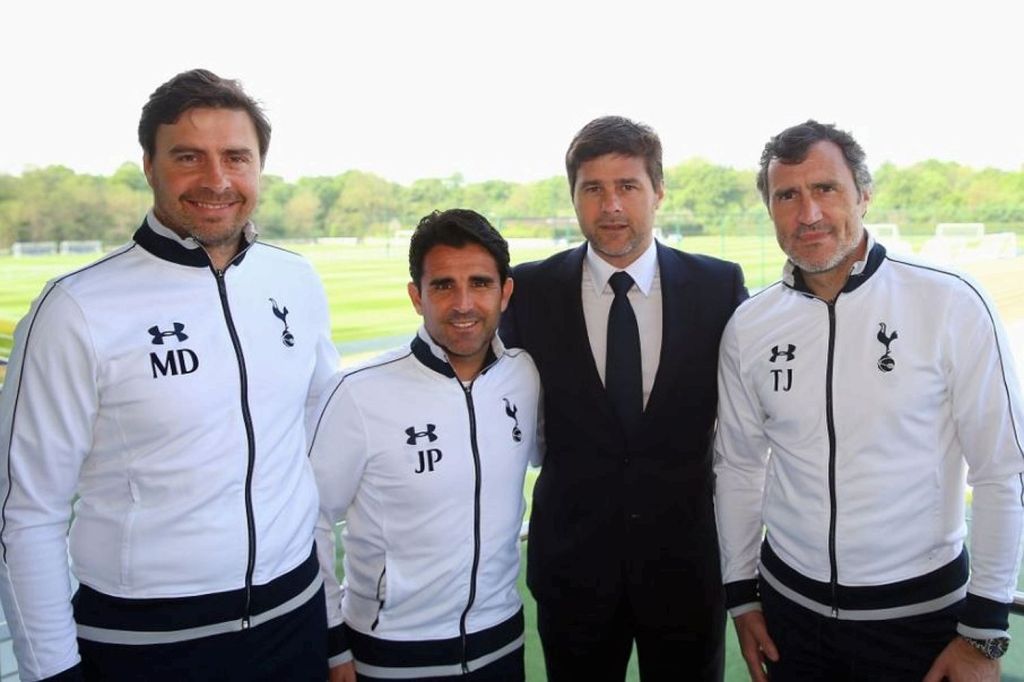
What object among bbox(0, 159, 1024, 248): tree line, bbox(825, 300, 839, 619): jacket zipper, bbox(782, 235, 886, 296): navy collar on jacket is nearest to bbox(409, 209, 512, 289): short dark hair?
bbox(782, 235, 886, 296): navy collar on jacket

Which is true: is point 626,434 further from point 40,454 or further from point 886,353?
point 40,454

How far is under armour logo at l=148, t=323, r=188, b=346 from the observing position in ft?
5.49

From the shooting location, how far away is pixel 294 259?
2.07 m

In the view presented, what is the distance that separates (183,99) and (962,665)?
1.95 m

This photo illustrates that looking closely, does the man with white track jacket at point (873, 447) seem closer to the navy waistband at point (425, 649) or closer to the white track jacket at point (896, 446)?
the white track jacket at point (896, 446)

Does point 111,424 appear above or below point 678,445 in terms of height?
above

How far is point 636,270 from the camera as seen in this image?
2.27m

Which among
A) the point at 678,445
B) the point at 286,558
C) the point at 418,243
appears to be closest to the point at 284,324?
the point at 418,243

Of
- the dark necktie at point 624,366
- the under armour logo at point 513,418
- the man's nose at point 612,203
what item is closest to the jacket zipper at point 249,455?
the under armour logo at point 513,418

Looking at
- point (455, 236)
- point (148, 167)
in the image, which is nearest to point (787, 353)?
point (455, 236)

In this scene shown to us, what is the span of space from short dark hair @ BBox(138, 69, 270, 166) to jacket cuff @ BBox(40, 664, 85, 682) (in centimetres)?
101

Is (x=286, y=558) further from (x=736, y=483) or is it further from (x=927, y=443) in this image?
(x=927, y=443)

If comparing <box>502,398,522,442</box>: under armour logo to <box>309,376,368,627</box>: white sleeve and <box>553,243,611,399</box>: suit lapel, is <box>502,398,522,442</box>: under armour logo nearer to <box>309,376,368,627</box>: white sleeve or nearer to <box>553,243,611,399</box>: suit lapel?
<box>553,243,611,399</box>: suit lapel

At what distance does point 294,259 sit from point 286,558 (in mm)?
700
